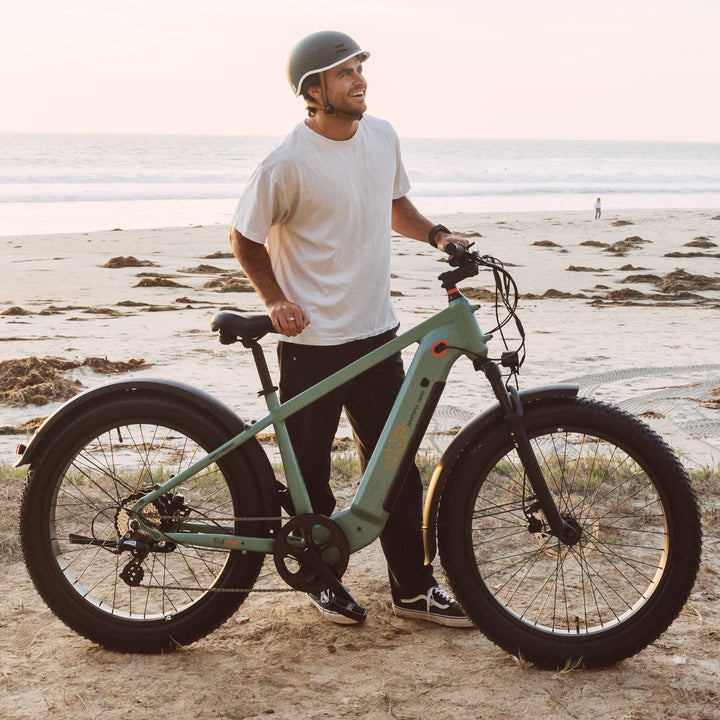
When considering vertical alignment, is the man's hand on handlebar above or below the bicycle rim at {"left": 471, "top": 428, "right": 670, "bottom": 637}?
above

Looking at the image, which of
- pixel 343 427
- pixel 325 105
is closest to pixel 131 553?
pixel 325 105

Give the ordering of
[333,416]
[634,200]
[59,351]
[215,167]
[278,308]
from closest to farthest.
Result: [278,308] < [333,416] < [59,351] < [634,200] < [215,167]

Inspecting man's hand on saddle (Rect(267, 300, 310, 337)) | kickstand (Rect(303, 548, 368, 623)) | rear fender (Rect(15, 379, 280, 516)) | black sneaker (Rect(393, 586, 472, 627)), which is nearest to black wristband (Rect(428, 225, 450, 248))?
man's hand on saddle (Rect(267, 300, 310, 337))

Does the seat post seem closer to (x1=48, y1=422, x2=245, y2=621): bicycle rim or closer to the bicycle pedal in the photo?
(x1=48, y1=422, x2=245, y2=621): bicycle rim

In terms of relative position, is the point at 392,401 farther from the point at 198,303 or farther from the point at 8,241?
the point at 8,241

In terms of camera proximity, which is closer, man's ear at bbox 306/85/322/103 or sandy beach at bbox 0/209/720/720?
sandy beach at bbox 0/209/720/720

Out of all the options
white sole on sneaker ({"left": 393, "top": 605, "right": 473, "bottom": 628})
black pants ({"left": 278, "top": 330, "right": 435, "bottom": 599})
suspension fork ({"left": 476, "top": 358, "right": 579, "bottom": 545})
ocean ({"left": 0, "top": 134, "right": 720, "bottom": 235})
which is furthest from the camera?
ocean ({"left": 0, "top": 134, "right": 720, "bottom": 235})

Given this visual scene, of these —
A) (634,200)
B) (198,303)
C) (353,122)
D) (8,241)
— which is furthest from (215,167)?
(353,122)

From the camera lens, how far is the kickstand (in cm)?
324

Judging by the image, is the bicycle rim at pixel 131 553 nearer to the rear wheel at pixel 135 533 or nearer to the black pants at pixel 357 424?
the rear wheel at pixel 135 533

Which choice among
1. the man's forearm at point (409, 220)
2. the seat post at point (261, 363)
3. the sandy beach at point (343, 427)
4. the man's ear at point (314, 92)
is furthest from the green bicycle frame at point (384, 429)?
the man's ear at point (314, 92)

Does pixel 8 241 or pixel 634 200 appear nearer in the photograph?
pixel 8 241

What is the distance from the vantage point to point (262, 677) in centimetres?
316

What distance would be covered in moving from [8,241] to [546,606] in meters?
20.0
